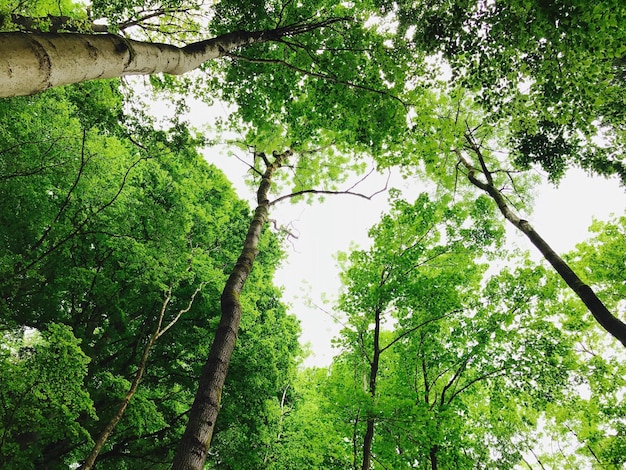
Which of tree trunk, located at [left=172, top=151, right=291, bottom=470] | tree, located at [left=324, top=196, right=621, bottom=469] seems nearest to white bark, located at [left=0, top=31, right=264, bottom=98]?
tree trunk, located at [left=172, top=151, right=291, bottom=470]

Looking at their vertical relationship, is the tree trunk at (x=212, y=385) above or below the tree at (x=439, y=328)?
below

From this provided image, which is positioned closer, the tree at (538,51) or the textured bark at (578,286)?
the tree at (538,51)

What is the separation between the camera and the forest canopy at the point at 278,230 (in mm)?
4938

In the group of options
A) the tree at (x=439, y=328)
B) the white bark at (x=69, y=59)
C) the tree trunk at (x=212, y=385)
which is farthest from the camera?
the tree at (x=439, y=328)

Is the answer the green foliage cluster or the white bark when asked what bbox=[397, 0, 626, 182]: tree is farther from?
the green foliage cluster

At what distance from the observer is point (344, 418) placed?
7.80 meters

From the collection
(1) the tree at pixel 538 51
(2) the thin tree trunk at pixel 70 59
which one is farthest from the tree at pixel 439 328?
(2) the thin tree trunk at pixel 70 59

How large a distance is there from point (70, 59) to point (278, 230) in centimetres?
724

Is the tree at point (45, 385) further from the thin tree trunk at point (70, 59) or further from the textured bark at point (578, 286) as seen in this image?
the textured bark at point (578, 286)

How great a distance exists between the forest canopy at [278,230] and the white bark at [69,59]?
0.09 feet

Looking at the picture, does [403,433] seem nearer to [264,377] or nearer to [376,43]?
[264,377]

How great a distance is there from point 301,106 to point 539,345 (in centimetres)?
959

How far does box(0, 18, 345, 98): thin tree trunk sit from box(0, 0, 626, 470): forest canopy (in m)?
0.03

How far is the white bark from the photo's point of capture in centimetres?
179
